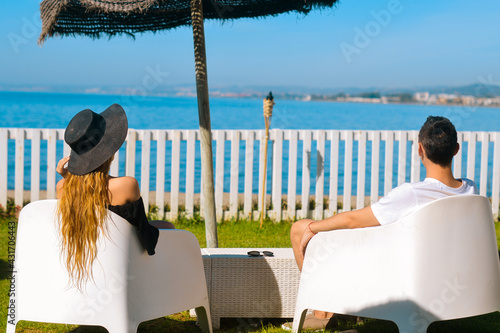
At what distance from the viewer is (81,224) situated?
2.26 meters

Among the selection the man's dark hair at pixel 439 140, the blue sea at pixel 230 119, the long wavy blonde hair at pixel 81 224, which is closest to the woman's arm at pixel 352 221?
the man's dark hair at pixel 439 140

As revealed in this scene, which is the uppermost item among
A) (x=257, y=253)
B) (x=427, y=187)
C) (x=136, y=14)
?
(x=136, y=14)

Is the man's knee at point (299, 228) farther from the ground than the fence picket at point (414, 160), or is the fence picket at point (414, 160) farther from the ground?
the fence picket at point (414, 160)

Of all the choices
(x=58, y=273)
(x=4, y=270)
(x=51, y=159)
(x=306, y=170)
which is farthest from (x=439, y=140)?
(x=51, y=159)

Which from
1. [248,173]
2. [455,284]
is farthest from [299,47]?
[455,284]

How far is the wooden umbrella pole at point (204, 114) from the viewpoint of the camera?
404cm

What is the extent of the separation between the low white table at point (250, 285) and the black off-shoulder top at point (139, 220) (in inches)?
30.1

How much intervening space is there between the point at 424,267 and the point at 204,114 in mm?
2256

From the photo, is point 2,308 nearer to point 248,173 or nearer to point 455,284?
point 455,284

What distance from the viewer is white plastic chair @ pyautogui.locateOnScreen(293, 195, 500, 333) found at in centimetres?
230

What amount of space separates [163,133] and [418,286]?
15.0 feet

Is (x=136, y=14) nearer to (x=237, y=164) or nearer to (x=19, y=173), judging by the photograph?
(x=237, y=164)

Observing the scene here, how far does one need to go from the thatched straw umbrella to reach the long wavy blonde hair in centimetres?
186

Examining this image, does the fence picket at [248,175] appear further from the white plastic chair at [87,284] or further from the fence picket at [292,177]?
the white plastic chair at [87,284]
